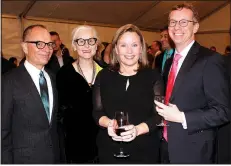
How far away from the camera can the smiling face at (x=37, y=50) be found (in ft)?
8.34

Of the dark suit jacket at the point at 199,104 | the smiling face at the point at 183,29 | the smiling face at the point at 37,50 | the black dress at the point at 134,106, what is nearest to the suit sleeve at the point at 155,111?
the black dress at the point at 134,106

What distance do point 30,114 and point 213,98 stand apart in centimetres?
137

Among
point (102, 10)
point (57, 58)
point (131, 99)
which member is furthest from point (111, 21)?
point (131, 99)

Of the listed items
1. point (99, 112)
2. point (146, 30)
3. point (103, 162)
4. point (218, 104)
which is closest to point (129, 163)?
point (103, 162)

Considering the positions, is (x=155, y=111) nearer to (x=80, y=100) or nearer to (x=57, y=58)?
(x=80, y=100)

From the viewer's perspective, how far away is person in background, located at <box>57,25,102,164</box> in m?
2.85

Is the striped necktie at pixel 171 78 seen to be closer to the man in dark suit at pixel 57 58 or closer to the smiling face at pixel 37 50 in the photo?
the smiling face at pixel 37 50

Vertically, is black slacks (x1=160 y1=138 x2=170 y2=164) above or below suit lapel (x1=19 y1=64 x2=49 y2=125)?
below

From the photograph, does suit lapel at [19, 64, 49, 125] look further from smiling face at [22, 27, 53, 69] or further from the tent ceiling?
the tent ceiling

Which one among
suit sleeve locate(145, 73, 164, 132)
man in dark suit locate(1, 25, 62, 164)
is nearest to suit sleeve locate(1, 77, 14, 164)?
man in dark suit locate(1, 25, 62, 164)

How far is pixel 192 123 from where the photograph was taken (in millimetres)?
2182

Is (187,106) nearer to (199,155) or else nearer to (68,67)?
(199,155)

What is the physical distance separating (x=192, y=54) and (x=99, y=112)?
87cm

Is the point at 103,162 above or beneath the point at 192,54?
beneath
